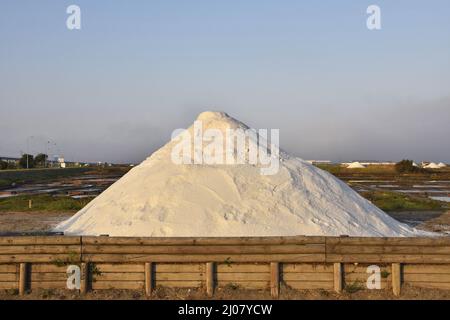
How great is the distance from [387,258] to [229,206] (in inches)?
158

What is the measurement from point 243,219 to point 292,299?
3102mm

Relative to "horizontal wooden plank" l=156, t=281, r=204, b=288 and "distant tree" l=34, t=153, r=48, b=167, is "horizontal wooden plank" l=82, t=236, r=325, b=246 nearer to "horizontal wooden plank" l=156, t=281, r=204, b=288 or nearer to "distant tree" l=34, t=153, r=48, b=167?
"horizontal wooden plank" l=156, t=281, r=204, b=288

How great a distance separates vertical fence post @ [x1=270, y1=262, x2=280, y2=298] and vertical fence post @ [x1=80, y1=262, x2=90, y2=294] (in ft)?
9.64

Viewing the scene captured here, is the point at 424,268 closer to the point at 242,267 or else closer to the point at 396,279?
the point at 396,279

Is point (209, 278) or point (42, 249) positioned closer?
point (209, 278)

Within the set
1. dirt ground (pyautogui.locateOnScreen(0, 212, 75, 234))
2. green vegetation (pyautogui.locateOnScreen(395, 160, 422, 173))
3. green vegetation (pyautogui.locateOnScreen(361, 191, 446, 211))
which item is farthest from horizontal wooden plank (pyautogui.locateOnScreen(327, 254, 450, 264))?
green vegetation (pyautogui.locateOnScreen(395, 160, 422, 173))

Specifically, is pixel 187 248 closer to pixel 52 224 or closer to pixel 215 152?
pixel 215 152

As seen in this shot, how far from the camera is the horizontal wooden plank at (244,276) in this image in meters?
6.86

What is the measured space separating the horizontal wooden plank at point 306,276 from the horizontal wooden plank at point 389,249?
1.37 ft

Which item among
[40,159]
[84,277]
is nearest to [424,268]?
[84,277]

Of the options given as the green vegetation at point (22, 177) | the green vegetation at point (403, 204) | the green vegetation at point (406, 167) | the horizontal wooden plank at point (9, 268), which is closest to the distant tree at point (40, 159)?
the green vegetation at point (22, 177)

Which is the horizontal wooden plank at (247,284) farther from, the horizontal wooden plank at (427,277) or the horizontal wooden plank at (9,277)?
the horizontal wooden plank at (9,277)

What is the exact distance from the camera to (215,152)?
12523 mm

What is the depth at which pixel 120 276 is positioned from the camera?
6.92m
